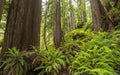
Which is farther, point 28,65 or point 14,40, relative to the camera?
point 14,40

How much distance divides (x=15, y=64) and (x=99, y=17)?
4825mm

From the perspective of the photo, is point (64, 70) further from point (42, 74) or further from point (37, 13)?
point (37, 13)

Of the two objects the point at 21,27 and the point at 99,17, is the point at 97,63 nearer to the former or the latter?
the point at 21,27

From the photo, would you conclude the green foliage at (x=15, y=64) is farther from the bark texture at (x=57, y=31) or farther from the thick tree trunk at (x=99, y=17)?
the bark texture at (x=57, y=31)

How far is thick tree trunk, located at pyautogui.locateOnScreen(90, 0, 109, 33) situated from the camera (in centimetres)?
806

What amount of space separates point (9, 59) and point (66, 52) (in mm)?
1767

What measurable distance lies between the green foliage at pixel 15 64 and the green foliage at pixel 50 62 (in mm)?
388

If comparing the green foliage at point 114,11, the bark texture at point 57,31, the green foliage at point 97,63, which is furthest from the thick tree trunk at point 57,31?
the green foliage at point 97,63

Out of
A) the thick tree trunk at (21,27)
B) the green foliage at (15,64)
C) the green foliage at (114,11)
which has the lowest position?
the green foliage at (15,64)

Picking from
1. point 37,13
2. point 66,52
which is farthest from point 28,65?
point 37,13

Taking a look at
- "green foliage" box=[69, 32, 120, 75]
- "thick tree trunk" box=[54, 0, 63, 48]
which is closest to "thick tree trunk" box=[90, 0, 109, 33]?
"green foliage" box=[69, 32, 120, 75]

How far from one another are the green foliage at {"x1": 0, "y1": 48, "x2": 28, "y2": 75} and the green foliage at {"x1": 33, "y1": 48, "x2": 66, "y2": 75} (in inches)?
15.3

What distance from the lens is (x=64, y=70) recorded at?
4902 mm

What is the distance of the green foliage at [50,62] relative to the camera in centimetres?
468
